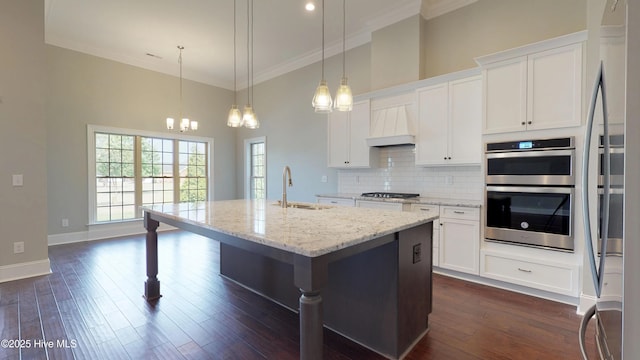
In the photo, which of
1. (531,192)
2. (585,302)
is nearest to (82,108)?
(531,192)

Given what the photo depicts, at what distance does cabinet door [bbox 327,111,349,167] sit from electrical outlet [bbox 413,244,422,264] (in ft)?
8.68

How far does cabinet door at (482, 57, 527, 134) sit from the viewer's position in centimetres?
291

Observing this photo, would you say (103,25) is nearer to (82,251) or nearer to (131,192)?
(131,192)

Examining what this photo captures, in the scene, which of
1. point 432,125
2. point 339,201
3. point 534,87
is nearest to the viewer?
point 534,87

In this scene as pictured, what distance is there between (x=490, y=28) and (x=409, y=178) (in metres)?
2.11

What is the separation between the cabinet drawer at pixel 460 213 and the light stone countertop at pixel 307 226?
4.43 feet

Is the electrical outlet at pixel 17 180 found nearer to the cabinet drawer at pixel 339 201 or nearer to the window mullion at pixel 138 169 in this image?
the window mullion at pixel 138 169

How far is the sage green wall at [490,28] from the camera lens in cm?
313

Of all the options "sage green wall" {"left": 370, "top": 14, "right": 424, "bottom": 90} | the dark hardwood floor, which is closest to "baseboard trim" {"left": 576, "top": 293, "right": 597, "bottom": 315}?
the dark hardwood floor

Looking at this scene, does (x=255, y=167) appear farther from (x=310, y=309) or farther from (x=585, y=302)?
(x=585, y=302)

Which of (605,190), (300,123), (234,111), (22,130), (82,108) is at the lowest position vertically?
(605,190)

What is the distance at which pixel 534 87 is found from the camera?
9.35ft

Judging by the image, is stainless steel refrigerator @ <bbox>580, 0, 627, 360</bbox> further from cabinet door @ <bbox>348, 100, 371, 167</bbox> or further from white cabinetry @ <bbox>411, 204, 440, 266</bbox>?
cabinet door @ <bbox>348, 100, 371, 167</bbox>

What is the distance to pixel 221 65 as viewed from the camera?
5.96 m
